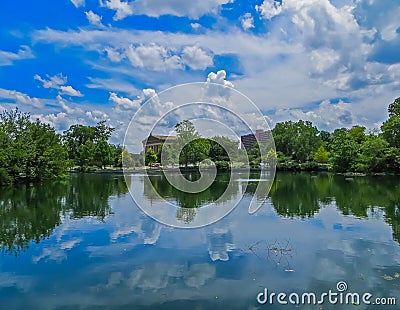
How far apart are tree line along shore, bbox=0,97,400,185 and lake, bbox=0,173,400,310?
420 centimetres

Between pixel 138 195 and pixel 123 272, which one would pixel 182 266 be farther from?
pixel 138 195

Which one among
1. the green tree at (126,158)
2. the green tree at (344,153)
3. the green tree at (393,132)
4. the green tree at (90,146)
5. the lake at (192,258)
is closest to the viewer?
the lake at (192,258)

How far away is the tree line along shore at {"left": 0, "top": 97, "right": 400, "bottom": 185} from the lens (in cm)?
2644

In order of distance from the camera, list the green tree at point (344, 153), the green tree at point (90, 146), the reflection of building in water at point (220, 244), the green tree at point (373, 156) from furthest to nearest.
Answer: the green tree at point (90, 146)
the green tree at point (344, 153)
the green tree at point (373, 156)
the reflection of building in water at point (220, 244)

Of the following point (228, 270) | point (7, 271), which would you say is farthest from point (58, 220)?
point (228, 270)

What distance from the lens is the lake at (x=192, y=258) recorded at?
640cm

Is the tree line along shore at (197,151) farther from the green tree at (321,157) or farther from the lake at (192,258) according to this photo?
the lake at (192,258)

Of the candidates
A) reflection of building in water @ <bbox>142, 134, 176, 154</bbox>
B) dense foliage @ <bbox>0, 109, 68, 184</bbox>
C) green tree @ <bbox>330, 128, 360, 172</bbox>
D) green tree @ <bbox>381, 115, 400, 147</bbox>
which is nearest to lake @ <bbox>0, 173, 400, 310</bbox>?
reflection of building in water @ <bbox>142, 134, 176, 154</bbox>

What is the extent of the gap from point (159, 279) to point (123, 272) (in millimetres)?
835

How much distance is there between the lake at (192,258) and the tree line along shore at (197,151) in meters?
4.20

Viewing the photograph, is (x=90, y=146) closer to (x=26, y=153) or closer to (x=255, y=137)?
(x=26, y=153)

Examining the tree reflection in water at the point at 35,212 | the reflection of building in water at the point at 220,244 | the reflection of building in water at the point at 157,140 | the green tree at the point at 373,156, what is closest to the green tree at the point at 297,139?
the green tree at the point at 373,156

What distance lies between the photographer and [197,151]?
39.7m

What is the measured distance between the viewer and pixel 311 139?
2272 inches
